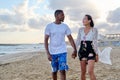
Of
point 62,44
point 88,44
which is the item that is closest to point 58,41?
point 62,44

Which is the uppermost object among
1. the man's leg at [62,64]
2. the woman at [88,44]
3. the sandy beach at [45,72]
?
the woman at [88,44]

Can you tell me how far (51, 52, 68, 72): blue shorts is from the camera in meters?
6.14

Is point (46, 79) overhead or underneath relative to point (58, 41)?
underneath

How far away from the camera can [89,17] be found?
6305 millimetres

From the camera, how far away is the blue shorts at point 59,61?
6136mm

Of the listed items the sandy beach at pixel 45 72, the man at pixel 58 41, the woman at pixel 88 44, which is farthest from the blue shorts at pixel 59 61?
the sandy beach at pixel 45 72

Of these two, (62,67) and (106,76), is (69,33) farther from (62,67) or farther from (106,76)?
(106,76)

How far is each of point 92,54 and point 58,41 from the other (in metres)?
0.77

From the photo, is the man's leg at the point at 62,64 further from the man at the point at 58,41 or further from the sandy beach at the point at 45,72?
the sandy beach at the point at 45,72

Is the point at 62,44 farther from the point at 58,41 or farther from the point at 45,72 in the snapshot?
the point at 45,72

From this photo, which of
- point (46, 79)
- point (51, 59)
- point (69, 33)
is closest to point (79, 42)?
point (69, 33)

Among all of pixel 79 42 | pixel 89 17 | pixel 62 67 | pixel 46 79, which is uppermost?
pixel 89 17

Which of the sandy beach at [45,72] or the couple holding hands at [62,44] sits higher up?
the couple holding hands at [62,44]

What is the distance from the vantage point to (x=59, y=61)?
6.19 metres
